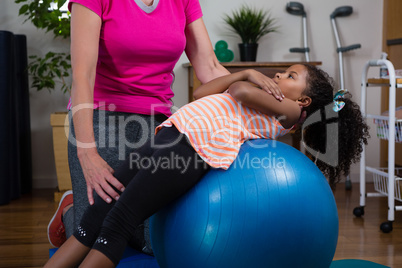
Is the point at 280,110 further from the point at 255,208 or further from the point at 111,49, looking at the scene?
the point at 111,49

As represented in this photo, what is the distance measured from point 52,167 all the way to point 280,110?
8.41 ft

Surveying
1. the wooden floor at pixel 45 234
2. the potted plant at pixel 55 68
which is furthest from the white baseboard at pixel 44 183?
the potted plant at pixel 55 68

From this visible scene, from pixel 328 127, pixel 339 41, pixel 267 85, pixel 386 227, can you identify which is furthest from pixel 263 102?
pixel 339 41

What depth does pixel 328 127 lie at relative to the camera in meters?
1.72

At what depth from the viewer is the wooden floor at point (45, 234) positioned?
219 cm

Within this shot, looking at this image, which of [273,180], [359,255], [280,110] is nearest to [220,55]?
[359,255]

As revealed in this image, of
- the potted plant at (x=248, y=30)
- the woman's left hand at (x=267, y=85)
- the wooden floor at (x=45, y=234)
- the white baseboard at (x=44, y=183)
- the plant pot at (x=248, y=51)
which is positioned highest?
the potted plant at (x=248, y=30)

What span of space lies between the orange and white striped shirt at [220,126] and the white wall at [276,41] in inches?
86.4

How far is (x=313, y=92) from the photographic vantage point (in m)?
1.67

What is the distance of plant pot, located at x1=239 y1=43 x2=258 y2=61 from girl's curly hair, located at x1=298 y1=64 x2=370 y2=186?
5.75 feet

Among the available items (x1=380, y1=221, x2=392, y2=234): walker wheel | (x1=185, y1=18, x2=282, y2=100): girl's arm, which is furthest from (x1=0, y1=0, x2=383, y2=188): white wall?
(x1=185, y1=18, x2=282, y2=100): girl's arm

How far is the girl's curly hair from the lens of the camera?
5.53ft

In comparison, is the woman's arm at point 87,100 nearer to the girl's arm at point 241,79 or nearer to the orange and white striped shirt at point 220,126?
the orange and white striped shirt at point 220,126

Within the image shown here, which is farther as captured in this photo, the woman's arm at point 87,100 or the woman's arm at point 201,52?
the woman's arm at point 201,52
